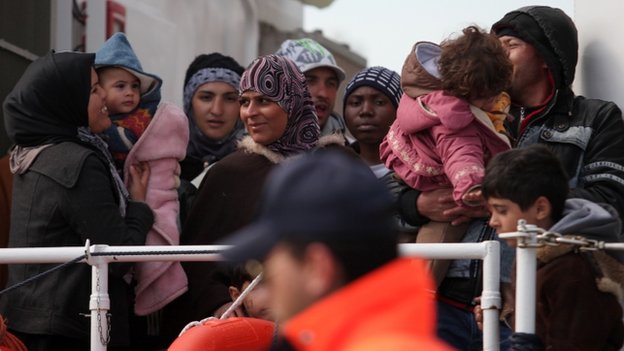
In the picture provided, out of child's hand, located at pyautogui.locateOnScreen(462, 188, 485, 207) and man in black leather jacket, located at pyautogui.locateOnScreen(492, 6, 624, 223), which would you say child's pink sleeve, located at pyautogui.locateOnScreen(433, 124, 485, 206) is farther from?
man in black leather jacket, located at pyautogui.locateOnScreen(492, 6, 624, 223)

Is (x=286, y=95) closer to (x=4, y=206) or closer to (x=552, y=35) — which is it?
(x=552, y=35)

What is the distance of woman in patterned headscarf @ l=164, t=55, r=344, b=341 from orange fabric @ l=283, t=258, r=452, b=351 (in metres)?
3.29

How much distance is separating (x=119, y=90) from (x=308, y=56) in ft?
3.85

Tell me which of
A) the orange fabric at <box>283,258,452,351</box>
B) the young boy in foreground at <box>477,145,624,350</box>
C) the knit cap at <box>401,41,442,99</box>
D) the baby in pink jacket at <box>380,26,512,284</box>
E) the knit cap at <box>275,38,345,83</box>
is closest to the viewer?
the orange fabric at <box>283,258,452,351</box>

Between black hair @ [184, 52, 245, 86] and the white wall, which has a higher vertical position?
the white wall

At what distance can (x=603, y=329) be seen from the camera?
424 centimetres

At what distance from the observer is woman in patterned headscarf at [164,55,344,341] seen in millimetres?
5727

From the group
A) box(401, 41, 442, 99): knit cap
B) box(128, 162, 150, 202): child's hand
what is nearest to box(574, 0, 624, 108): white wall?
box(401, 41, 442, 99): knit cap

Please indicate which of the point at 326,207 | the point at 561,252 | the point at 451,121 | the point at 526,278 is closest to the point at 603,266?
the point at 561,252

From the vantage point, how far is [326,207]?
2.43 metres

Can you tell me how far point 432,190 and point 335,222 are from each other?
8.84ft

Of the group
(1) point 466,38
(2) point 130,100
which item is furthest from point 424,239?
(2) point 130,100

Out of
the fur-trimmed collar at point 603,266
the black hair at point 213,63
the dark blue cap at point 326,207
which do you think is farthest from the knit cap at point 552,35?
the dark blue cap at point 326,207

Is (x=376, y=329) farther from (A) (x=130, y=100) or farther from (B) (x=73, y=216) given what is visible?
(A) (x=130, y=100)
